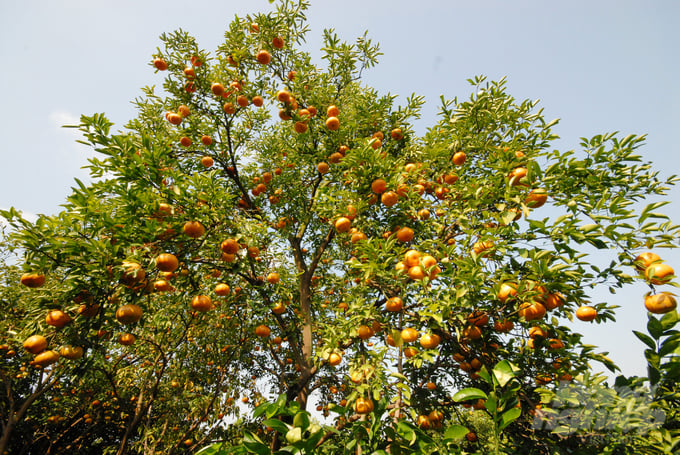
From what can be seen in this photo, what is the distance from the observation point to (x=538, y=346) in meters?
2.68

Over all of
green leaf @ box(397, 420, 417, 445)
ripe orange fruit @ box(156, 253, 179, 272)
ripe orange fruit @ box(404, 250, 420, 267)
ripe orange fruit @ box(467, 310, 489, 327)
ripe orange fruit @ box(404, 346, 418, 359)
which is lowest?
green leaf @ box(397, 420, 417, 445)

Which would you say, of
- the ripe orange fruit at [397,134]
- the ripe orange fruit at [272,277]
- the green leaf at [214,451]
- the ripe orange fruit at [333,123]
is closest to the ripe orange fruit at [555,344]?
the green leaf at [214,451]

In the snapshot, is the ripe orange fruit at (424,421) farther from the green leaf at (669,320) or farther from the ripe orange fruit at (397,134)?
the ripe orange fruit at (397,134)

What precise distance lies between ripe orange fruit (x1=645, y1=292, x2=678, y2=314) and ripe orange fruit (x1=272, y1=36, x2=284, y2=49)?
6099 mm

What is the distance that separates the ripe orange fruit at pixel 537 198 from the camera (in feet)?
8.26

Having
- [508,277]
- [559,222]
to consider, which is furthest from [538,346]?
[559,222]

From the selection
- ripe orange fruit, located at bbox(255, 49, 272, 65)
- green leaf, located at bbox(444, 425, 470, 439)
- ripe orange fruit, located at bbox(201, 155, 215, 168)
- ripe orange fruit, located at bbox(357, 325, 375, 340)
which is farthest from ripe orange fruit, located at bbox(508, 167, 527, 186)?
ripe orange fruit, located at bbox(201, 155, 215, 168)

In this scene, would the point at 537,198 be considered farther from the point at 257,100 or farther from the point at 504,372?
the point at 257,100

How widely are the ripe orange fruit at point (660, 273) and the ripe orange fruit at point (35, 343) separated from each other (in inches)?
180

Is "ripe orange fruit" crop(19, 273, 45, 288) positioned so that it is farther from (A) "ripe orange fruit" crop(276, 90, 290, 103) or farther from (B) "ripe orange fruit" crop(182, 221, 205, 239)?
(A) "ripe orange fruit" crop(276, 90, 290, 103)

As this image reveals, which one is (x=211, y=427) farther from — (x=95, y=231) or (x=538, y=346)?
(x=538, y=346)

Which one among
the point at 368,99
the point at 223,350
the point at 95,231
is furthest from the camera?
the point at 223,350

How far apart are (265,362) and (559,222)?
23.3 ft

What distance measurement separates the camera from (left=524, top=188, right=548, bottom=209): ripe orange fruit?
8.26 feet
